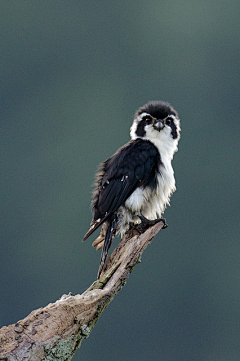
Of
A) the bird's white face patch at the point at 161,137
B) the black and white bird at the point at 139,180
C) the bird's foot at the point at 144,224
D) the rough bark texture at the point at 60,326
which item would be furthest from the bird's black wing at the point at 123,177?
the rough bark texture at the point at 60,326

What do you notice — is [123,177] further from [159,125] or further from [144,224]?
[159,125]

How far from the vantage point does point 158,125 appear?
4.67 m

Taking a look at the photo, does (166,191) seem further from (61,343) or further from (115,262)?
(61,343)

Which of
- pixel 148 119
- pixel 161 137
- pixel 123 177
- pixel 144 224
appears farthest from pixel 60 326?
pixel 148 119

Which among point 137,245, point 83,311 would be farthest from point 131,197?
Answer: point 83,311

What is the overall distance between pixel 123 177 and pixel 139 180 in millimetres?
144

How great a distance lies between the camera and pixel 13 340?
9.62ft

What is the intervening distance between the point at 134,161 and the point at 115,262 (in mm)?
1082

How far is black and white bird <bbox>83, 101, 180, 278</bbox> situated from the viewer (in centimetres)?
433

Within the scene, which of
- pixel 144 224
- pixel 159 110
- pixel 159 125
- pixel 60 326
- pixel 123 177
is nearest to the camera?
pixel 60 326

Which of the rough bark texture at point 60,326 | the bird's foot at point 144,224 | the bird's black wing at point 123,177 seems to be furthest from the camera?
the bird's black wing at point 123,177

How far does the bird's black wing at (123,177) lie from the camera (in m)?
4.32

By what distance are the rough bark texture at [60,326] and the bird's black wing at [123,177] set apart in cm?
94

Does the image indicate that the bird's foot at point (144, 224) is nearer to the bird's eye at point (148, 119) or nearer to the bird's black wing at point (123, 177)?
the bird's black wing at point (123, 177)
